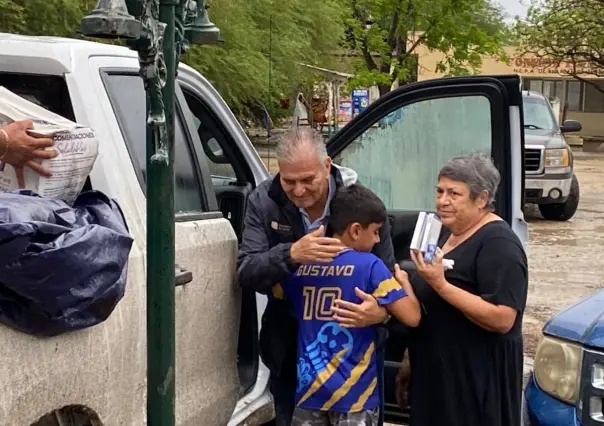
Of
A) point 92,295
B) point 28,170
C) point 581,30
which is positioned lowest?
point 92,295

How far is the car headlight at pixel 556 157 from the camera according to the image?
14.4m

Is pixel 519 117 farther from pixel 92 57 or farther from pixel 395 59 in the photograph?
pixel 395 59

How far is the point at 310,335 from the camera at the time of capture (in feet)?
11.0

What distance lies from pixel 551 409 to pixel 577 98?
1696 inches

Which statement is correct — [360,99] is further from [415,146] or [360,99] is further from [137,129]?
[137,129]

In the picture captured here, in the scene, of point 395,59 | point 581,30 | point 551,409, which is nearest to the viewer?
point 551,409

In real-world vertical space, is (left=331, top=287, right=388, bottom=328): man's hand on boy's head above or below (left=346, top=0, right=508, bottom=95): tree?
below

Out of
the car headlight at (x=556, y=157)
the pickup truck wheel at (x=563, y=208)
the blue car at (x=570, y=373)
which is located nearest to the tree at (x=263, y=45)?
the car headlight at (x=556, y=157)

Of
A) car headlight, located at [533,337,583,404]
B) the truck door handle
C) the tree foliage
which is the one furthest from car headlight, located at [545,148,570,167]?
the truck door handle

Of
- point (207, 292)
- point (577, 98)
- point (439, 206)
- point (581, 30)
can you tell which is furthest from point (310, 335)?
point (577, 98)

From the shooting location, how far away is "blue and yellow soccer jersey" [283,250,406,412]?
326 centimetres

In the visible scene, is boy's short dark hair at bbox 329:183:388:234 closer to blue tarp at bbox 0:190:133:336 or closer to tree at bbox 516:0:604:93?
blue tarp at bbox 0:190:133:336

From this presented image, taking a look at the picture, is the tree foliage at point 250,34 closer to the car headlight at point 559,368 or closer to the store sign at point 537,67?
the car headlight at point 559,368

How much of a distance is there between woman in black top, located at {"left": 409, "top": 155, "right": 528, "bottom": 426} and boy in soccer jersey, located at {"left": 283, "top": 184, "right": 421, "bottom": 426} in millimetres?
156
